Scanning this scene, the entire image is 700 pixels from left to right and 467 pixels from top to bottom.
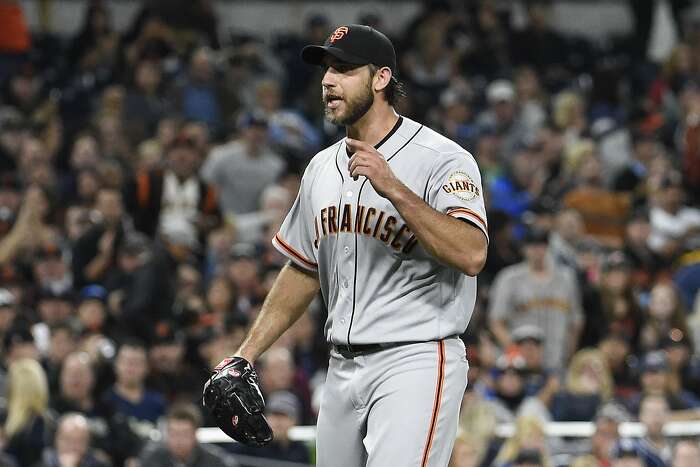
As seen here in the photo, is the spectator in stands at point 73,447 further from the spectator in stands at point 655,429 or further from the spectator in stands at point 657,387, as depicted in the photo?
the spectator in stands at point 657,387

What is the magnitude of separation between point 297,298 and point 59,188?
22.5 feet

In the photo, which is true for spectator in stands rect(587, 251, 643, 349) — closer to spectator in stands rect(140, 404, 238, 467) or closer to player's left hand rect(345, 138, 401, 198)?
spectator in stands rect(140, 404, 238, 467)

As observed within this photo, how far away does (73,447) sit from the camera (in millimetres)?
8289

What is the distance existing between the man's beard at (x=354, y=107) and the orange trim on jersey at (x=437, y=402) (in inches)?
29.6

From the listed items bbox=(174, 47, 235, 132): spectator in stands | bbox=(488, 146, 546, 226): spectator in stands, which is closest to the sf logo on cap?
bbox=(488, 146, 546, 226): spectator in stands

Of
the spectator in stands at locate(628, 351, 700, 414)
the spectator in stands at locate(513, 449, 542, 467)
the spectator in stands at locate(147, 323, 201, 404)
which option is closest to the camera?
the spectator in stands at locate(513, 449, 542, 467)

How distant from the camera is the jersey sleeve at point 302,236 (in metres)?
5.05

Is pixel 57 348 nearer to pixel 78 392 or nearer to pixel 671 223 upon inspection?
pixel 78 392

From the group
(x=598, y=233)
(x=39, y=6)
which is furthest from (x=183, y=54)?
(x=598, y=233)

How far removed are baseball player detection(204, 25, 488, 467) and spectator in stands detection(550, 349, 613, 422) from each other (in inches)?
196

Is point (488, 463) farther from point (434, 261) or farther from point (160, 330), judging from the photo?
point (434, 261)

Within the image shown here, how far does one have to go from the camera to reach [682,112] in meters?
14.6

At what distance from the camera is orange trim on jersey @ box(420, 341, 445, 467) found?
4656 mm

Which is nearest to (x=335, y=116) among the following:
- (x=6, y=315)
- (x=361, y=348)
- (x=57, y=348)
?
(x=361, y=348)
